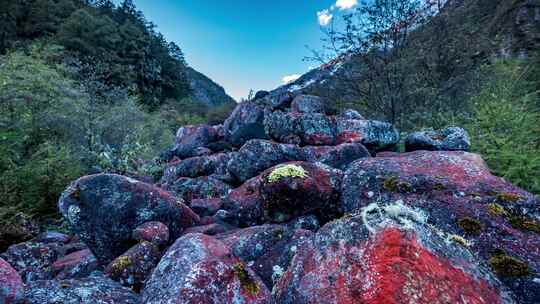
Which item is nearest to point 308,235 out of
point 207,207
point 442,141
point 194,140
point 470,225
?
point 470,225

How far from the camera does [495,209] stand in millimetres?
3553

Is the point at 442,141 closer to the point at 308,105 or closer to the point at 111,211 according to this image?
the point at 308,105

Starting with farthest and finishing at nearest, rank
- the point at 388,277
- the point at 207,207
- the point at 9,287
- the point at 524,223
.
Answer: the point at 207,207
the point at 524,223
the point at 9,287
the point at 388,277

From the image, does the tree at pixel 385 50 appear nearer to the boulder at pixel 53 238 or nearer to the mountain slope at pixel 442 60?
the mountain slope at pixel 442 60

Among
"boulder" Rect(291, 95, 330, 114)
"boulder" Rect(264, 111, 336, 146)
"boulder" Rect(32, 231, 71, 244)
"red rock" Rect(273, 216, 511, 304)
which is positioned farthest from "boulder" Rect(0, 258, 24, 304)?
"boulder" Rect(291, 95, 330, 114)

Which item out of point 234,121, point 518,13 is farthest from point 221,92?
point 234,121

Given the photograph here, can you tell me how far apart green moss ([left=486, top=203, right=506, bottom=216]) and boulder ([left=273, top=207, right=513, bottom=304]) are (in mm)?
1552

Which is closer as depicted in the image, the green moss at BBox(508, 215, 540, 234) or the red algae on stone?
the red algae on stone

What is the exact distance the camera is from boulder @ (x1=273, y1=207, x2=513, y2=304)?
193cm

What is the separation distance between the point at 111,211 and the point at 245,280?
2837 mm

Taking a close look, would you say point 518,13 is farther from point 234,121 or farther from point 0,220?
point 0,220

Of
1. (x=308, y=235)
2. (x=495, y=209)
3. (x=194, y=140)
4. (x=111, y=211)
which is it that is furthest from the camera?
(x=194, y=140)

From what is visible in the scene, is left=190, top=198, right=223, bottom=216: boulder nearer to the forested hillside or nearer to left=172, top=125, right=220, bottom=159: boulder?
left=172, top=125, right=220, bottom=159: boulder

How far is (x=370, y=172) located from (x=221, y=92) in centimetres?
9234
